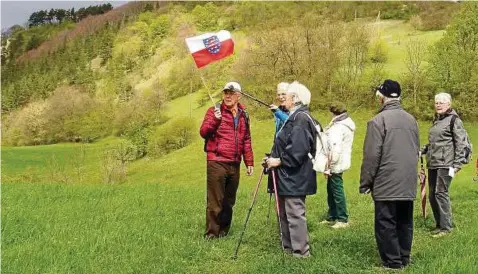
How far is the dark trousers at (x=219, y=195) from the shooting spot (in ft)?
27.9

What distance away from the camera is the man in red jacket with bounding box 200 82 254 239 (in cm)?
846

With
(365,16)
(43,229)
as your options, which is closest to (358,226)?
(43,229)

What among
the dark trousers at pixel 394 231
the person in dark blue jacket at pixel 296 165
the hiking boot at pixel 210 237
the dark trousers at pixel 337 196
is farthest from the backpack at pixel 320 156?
the dark trousers at pixel 337 196

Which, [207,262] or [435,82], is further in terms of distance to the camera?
[435,82]

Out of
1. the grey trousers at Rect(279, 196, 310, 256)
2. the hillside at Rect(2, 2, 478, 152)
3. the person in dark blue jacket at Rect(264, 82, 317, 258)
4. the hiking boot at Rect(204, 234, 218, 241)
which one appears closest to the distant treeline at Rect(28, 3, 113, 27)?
the hillside at Rect(2, 2, 478, 152)

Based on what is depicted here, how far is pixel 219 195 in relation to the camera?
8.55m

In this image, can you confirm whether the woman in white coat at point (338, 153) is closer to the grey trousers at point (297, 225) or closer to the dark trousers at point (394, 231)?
the grey trousers at point (297, 225)

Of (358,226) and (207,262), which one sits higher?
(207,262)

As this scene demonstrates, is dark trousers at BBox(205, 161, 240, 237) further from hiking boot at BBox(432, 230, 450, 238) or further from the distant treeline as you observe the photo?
the distant treeline

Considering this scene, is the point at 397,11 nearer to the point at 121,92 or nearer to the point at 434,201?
the point at 121,92

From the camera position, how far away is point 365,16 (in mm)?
81750

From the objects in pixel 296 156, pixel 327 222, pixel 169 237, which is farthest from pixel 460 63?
pixel 296 156

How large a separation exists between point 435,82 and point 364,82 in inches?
281

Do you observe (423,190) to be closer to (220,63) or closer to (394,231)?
(394,231)
